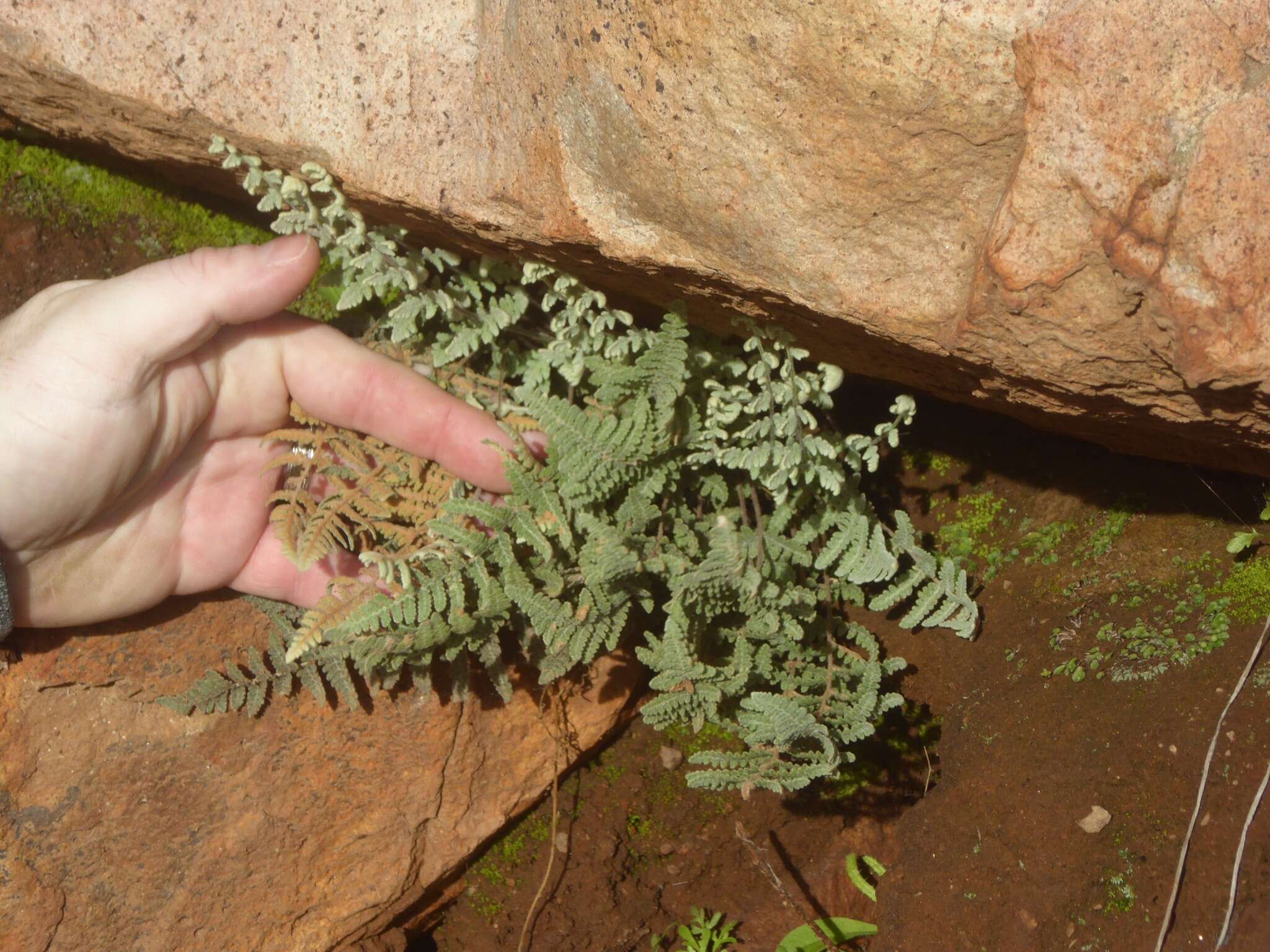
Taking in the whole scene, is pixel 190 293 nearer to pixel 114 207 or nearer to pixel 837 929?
pixel 114 207

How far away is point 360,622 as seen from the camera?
9.68 ft

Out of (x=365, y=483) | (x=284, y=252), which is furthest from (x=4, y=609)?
(x=284, y=252)

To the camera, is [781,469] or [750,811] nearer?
A: [781,469]

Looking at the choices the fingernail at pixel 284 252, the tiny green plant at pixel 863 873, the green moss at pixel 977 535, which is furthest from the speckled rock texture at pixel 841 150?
the tiny green plant at pixel 863 873

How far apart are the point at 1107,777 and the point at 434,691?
8.18ft

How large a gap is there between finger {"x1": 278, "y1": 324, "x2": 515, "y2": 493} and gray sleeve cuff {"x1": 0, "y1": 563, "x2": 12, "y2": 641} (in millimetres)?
1148

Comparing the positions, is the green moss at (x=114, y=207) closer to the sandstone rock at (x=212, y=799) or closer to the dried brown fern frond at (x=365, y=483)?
the dried brown fern frond at (x=365, y=483)

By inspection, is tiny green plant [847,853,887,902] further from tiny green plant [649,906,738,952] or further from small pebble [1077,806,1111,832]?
small pebble [1077,806,1111,832]

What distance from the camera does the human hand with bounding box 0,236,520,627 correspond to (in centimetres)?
302

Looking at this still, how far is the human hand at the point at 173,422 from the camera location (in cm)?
302

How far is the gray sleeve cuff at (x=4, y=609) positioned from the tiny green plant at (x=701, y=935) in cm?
274

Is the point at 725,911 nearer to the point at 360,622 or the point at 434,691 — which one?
the point at 434,691

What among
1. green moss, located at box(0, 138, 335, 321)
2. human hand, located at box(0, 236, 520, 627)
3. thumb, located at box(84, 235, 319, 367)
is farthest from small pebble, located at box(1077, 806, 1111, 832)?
green moss, located at box(0, 138, 335, 321)

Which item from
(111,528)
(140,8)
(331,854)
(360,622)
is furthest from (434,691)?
(140,8)
